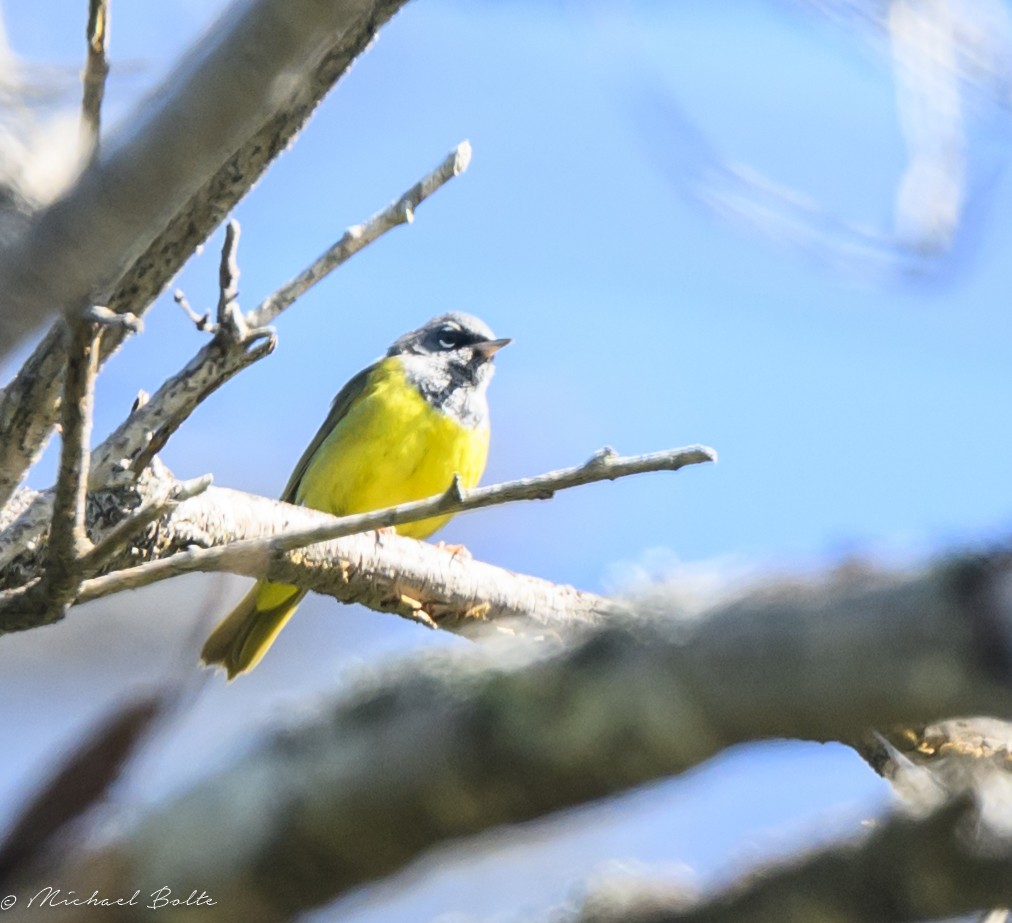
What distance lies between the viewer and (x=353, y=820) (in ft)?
3.76

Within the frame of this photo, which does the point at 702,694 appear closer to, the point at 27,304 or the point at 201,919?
the point at 201,919

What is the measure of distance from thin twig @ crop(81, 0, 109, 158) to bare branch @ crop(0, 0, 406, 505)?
0.85 feet

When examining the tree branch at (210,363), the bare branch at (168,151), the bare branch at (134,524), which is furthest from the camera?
the tree branch at (210,363)

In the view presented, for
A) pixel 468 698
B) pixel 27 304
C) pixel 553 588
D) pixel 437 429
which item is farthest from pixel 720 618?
pixel 437 429

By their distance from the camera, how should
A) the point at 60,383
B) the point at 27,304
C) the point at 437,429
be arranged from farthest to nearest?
the point at 437,429 → the point at 60,383 → the point at 27,304

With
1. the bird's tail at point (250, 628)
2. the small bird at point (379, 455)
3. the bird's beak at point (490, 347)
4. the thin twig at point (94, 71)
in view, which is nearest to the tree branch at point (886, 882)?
the thin twig at point (94, 71)

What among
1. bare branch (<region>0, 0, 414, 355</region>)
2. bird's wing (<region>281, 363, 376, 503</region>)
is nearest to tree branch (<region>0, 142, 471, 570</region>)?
bare branch (<region>0, 0, 414, 355</region>)

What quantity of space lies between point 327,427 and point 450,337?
1.16 m

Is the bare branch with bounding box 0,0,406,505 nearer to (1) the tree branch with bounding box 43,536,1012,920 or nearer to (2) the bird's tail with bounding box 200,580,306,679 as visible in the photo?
(1) the tree branch with bounding box 43,536,1012,920

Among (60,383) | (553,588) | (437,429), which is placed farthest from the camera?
(437,429)

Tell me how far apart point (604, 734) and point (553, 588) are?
3.52 meters

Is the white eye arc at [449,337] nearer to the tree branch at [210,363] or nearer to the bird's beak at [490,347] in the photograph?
the bird's beak at [490,347]

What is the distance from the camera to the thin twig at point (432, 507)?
249cm

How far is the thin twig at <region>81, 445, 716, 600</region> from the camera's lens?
8.18 feet
